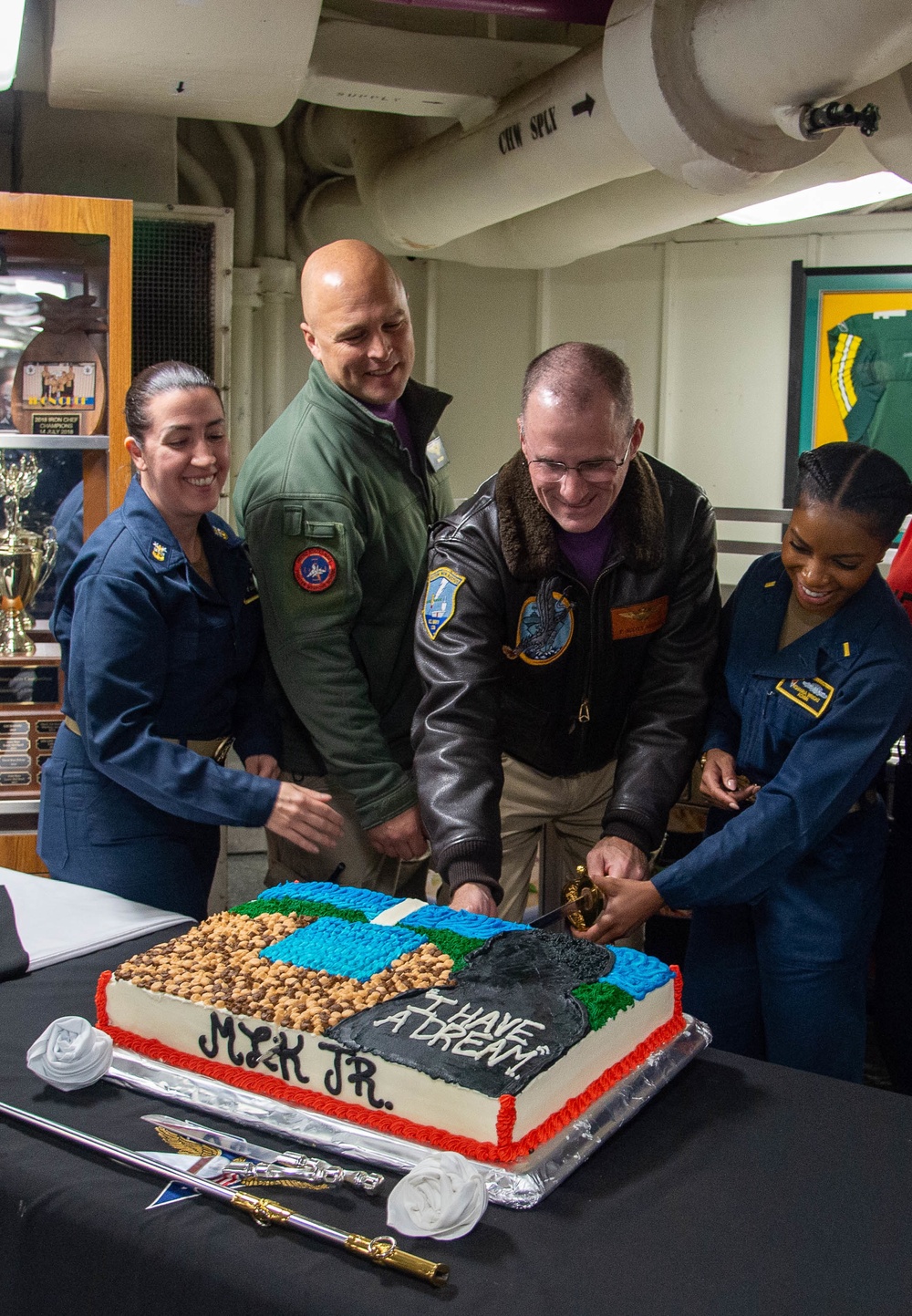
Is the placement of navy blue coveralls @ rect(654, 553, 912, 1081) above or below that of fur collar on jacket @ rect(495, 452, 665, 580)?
below

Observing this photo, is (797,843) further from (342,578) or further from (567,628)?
(342,578)

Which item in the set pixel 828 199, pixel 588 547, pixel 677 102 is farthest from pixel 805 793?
pixel 828 199

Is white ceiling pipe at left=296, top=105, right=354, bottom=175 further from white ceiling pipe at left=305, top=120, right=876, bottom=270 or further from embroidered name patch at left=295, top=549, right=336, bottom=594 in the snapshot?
embroidered name patch at left=295, top=549, right=336, bottom=594

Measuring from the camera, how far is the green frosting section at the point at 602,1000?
1.26 m

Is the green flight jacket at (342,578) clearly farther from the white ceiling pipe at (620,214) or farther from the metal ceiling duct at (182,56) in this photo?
the white ceiling pipe at (620,214)

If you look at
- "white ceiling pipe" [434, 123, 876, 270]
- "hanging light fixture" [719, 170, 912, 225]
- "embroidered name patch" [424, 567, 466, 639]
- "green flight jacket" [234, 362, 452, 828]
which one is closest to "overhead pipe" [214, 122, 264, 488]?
"white ceiling pipe" [434, 123, 876, 270]

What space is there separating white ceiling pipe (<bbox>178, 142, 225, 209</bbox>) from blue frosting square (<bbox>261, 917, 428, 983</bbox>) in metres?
3.82

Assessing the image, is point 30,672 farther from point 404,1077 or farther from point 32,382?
point 404,1077

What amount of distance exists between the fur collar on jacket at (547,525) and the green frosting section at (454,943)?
2.53ft

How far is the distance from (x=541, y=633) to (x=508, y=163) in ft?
6.65

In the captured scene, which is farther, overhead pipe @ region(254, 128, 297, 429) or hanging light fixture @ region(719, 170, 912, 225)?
overhead pipe @ region(254, 128, 297, 429)

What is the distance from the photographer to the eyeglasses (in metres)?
1.93

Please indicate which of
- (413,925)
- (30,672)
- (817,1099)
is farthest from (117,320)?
(817,1099)

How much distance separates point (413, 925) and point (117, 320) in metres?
2.07
